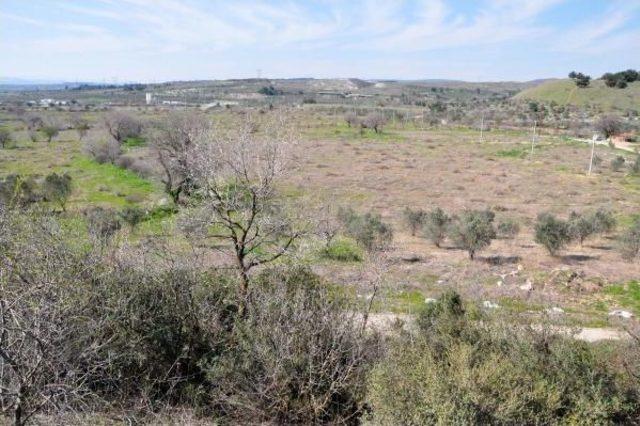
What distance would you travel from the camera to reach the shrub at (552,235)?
68.5ft

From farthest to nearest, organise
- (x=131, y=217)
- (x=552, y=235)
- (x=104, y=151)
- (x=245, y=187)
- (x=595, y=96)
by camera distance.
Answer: (x=595, y=96), (x=104, y=151), (x=131, y=217), (x=552, y=235), (x=245, y=187)

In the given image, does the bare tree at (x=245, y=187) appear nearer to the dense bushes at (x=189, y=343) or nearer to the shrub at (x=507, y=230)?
the dense bushes at (x=189, y=343)

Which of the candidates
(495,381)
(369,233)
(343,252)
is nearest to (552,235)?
(369,233)

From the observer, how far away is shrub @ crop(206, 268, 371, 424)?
8695mm

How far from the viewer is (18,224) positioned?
8.90 metres

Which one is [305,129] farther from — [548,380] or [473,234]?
[548,380]

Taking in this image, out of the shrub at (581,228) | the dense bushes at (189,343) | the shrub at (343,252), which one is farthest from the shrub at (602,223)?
the dense bushes at (189,343)

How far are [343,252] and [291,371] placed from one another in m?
12.3

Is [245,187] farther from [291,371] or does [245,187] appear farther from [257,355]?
[291,371]

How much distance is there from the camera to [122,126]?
5484cm

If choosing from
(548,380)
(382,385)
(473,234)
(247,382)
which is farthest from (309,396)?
(473,234)

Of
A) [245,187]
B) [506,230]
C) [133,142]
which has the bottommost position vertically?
[133,142]

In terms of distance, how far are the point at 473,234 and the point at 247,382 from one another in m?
13.6

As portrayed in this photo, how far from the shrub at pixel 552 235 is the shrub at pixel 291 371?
1416 centimetres
